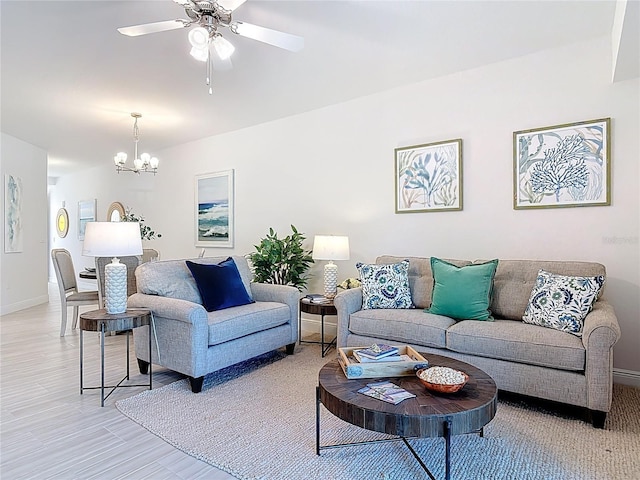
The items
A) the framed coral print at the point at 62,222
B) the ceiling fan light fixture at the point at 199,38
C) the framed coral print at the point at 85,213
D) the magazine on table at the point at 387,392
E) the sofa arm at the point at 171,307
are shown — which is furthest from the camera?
the framed coral print at the point at 62,222

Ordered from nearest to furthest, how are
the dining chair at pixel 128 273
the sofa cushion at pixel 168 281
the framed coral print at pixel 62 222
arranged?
the sofa cushion at pixel 168 281 < the dining chair at pixel 128 273 < the framed coral print at pixel 62 222

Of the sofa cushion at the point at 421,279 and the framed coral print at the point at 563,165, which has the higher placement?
the framed coral print at the point at 563,165

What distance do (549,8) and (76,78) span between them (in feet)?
13.2

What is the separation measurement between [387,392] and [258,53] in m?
2.78

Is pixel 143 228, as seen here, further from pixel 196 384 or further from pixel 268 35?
pixel 268 35

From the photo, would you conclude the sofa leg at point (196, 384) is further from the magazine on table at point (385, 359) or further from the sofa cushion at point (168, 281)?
the magazine on table at point (385, 359)

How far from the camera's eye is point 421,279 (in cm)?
341

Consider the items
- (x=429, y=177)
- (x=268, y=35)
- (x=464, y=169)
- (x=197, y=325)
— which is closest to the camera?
(x=268, y=35)

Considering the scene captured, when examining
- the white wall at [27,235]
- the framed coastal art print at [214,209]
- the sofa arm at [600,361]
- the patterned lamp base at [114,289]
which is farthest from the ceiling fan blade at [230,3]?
the white wall at [27,235]

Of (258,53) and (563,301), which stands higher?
(258,53)

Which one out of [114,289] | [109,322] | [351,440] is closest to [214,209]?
[114,289]

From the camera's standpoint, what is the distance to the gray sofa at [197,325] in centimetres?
277

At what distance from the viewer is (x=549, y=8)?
2594 millimetres

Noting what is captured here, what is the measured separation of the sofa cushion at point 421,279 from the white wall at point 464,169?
356 mm
